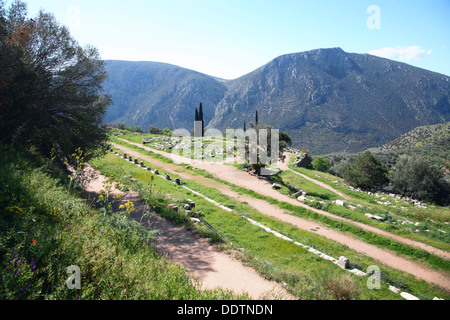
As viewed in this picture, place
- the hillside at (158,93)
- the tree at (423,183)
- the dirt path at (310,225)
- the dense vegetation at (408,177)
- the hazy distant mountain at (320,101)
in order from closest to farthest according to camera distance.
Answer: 1. the dirt path at (310,225)
2. the tree at (423,183)
3. the dense vegetation at (408,177)
4. the hazy distant mountain at (320,101)
5. the hillside at (158,93)

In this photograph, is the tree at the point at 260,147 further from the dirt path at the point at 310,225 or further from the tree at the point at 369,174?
the tree at the point at 369,174

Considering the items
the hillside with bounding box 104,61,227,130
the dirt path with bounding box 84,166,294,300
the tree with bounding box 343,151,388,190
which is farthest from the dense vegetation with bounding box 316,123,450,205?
the hillside with bounding box 104,61,227,130

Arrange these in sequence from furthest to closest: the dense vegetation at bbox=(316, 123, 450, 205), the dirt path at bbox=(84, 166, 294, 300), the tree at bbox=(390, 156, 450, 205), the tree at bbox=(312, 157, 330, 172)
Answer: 1. the tree at bbox=(312, 157, 330, 172)
2. the dense vegetation at bbox=(316, 123, 450, 205)
3. the tree at bbox=(390, 156, 450, 205)
4. the dirt path at bbox=(84, 166, 294, 300)

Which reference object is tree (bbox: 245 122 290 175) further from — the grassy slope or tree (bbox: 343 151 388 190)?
the grassy slope

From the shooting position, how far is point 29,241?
375cm

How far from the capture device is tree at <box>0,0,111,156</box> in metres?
8.61

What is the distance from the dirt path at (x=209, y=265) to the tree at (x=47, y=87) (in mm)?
5768

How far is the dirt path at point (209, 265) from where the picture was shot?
5.12 m

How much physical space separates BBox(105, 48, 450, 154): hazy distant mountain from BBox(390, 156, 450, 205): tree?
45296 mm

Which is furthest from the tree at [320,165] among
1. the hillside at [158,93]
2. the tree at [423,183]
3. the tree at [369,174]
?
the hillside at [158,93]

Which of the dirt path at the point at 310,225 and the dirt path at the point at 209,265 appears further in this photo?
the dirt path at the point at 310,225

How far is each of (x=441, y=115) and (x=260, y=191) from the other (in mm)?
104646
